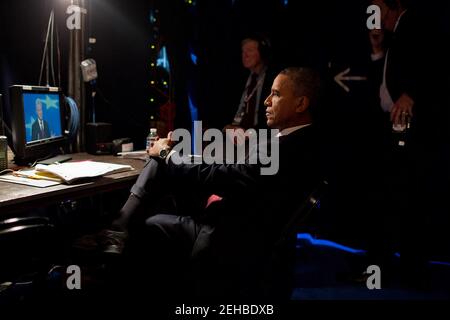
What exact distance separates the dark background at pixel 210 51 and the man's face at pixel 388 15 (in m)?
0.20

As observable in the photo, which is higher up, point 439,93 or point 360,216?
point 439,93

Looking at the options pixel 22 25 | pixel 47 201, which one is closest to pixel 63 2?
pixel 22 25

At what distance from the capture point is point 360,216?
3.13m

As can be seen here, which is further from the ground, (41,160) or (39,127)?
(39,127)

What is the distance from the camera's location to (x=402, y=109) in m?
2.62

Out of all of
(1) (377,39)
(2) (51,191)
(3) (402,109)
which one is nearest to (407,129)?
(3) (402,109)

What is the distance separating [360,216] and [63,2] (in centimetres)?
270

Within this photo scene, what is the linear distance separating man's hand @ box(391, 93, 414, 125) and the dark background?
307 millimetres

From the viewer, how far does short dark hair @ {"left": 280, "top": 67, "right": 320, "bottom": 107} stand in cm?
181

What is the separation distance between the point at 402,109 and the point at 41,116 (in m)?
2.20

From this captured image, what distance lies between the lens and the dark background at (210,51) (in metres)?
2.95

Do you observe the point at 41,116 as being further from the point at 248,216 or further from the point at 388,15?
the point at 388,15
